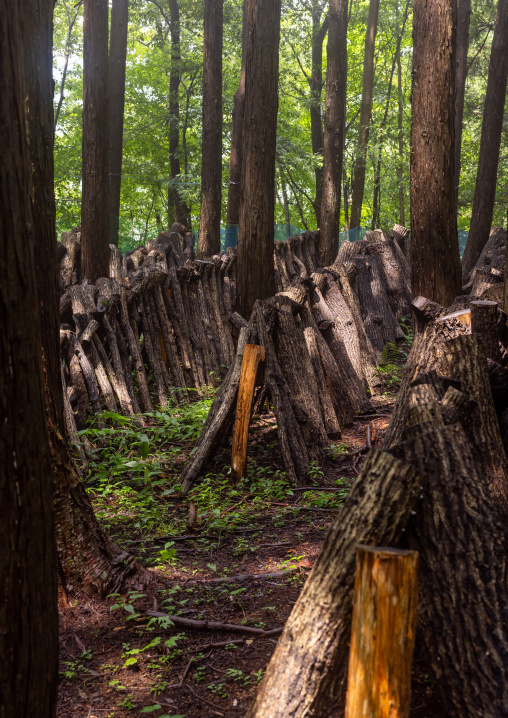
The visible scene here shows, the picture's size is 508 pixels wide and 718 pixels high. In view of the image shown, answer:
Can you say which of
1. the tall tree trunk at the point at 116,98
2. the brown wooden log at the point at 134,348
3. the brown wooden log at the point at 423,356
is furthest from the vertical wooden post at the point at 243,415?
the tall tree trunk at the point at 116,98

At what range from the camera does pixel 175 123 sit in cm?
2223

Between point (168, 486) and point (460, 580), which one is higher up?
point (460, 580)

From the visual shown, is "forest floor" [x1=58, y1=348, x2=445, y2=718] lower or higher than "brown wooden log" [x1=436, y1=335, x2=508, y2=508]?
lower

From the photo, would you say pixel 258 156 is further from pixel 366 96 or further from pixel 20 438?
pixel 366 96

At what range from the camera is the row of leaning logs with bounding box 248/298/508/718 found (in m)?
1.91

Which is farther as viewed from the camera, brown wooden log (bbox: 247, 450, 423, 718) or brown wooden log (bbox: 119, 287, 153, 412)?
brown wooden log (bbox: 119, 287, 153, 412)

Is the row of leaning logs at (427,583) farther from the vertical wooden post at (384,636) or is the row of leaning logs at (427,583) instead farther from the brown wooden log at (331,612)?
the vertical wooden post at (384,636)

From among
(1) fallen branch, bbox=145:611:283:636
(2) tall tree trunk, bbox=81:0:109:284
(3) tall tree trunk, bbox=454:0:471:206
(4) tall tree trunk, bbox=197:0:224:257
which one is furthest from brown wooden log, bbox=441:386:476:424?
(3) tall tree trunk, bbox=454:0:471:206

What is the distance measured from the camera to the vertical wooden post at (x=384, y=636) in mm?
1760

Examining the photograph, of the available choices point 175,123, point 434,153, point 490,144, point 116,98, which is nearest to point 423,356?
point 434,153

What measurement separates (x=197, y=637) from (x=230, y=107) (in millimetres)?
22048

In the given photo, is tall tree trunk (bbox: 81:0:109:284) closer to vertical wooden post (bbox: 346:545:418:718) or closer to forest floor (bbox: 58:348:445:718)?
forest floor (bbox: 58:348:445:718)

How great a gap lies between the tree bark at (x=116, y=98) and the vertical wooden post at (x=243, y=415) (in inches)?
443

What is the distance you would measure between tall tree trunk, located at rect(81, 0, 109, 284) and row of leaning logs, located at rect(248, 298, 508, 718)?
7235mm
